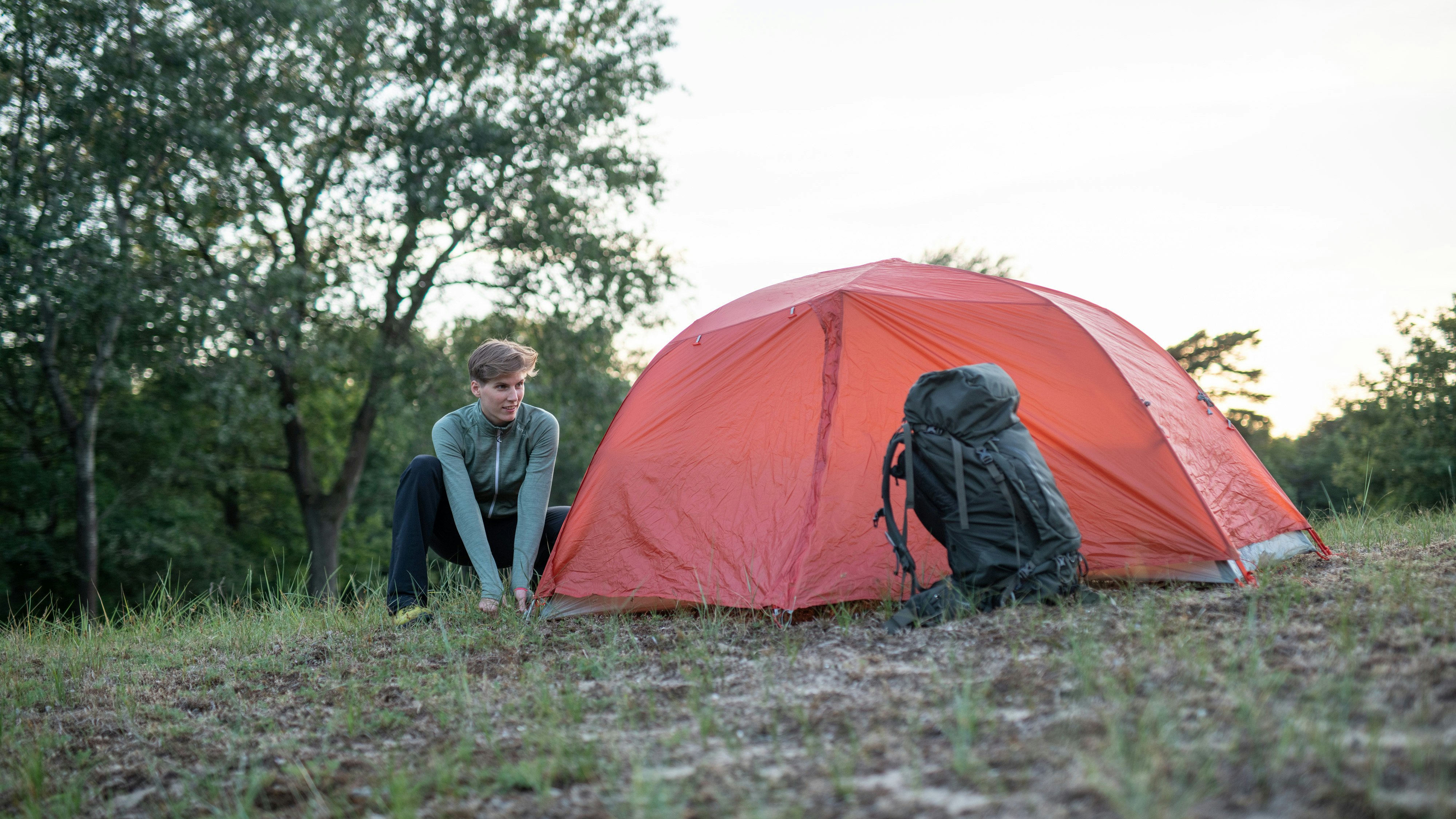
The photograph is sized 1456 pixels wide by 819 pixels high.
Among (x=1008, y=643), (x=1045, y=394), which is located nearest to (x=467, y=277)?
(x=1045, y=394)

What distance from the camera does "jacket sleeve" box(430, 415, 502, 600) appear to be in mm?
4125

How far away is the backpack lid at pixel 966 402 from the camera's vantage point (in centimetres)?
326

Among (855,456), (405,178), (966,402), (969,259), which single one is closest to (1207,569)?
(966,402)

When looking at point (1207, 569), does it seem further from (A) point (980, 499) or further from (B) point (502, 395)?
(B) point (502, 395)

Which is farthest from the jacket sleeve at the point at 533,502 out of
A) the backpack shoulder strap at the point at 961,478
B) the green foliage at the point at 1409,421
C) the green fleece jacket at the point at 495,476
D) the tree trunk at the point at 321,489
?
the green foliage at the point at 1409,421

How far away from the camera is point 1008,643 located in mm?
2791

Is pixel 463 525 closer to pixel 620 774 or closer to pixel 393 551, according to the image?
pixel 393 551

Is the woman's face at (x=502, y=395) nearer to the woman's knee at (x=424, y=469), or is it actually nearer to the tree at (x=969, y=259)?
the woman's knee at (x=424, y=469)

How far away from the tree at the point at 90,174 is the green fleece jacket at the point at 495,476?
747 cm

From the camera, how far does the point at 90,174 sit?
33.4 ft

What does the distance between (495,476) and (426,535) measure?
1.39ft

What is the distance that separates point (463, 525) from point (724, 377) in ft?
4.50

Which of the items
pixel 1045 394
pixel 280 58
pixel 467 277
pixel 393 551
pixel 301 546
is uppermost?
pixel 280 58

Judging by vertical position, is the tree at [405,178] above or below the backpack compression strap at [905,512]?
above
